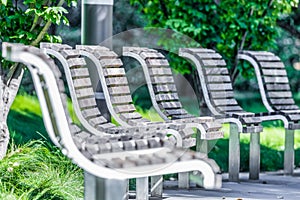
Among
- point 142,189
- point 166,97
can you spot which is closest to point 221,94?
point 166,97

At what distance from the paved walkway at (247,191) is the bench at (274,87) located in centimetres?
32

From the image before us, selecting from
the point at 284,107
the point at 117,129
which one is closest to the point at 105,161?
the point at 117,129

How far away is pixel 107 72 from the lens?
21.7 feet

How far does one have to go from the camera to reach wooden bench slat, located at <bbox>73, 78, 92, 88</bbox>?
6055 mm

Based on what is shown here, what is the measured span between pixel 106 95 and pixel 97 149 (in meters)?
1.57

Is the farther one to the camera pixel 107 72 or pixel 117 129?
pixel 107 72

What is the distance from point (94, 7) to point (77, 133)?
0.87m

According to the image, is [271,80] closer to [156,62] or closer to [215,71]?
[215,71]

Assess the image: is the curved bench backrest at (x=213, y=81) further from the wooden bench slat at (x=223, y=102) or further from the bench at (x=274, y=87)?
the bench at (x=274, y=87)

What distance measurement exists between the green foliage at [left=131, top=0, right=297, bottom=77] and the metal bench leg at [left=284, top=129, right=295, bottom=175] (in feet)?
4.44

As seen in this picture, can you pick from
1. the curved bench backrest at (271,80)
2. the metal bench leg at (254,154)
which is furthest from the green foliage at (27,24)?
the curved bench backrest at (271,80)

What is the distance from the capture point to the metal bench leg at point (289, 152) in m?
8.58

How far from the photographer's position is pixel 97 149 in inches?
194

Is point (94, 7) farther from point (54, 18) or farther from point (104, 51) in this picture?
point (54, 18)
